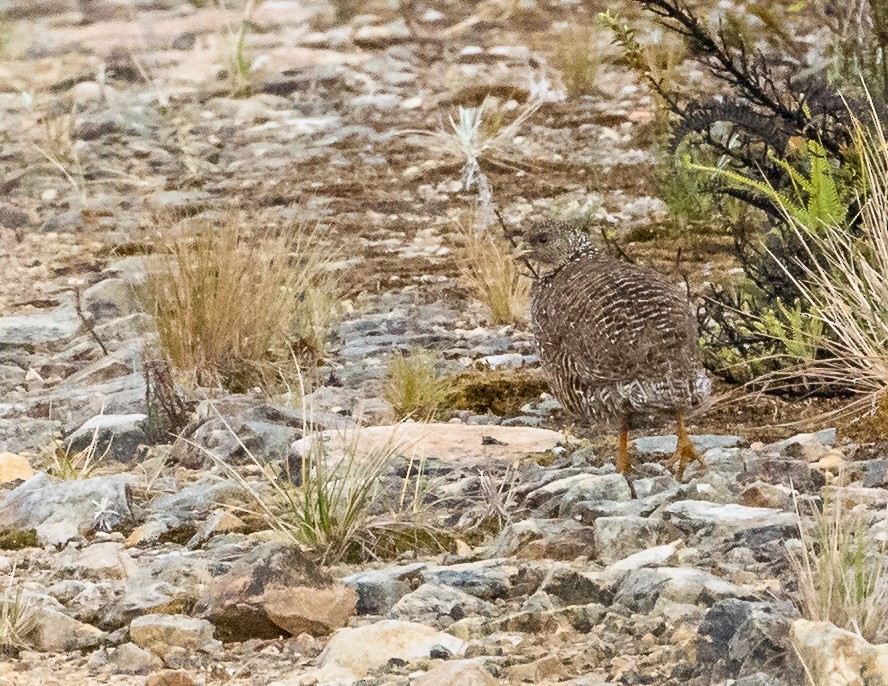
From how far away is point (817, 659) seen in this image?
3412mm

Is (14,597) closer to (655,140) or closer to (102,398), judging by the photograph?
(102,398)

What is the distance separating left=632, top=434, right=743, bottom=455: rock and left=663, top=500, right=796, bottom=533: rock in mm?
783

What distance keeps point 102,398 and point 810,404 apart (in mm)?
2645

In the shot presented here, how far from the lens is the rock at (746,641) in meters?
3.54

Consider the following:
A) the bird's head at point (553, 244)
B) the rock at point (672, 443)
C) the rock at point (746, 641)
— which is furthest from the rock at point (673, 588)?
the bird's head at point (553, 244)

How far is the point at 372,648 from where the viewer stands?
154 inches

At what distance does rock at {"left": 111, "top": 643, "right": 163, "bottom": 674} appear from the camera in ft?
13.2

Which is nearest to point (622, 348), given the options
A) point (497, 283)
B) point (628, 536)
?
point (628, 536)

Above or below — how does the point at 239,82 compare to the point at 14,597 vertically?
above

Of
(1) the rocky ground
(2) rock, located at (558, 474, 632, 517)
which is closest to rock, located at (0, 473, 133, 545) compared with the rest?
(1) the rocky ground

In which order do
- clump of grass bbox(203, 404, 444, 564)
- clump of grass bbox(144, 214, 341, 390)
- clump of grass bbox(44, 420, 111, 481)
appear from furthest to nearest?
1. clump of grass bbox(144, 214, 341, 390)
2. clump of grass bbox(44, 420, 111, 481)
3. clump of grass bbox(203, 404, 444, 564)

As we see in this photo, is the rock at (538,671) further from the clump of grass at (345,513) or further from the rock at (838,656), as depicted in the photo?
the clump of grass at (345,513)

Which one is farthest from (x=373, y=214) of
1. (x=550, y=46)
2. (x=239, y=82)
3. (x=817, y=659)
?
(x=817, y=659)

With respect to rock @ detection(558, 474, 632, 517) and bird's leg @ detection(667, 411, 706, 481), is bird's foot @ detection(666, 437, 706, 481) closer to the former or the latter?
bird's leg @ detection(667, 411, 706, 481)
